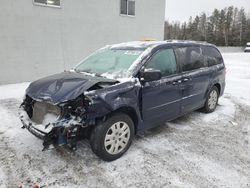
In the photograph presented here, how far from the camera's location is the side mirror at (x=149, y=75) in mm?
3283

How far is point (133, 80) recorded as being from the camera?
326 centimetres

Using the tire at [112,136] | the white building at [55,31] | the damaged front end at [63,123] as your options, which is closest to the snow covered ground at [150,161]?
the tire at [112,136]

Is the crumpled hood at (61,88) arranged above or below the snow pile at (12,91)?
above

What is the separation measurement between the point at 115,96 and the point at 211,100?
3165 millimetres

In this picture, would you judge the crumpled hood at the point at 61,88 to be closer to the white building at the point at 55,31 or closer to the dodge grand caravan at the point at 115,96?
the dodge grand caravan at the point at 115,96

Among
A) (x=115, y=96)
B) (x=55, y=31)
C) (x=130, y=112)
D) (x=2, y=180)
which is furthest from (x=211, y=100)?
(x=55, y=31)

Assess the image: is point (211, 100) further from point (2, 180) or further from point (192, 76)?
point (2, 180)

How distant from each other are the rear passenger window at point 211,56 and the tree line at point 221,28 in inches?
1725

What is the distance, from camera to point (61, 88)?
297 centimetres

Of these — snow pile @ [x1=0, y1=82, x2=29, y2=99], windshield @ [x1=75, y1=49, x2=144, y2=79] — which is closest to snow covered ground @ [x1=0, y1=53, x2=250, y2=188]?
windshield @ [x1=75, y1=49, x2=144, y2=79]

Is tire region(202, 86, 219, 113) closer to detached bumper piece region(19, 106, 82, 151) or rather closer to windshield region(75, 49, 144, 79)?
windshield region(75, 49, 144, 79)

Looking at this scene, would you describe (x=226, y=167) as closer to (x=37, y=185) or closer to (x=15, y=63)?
(x=37, y=185)

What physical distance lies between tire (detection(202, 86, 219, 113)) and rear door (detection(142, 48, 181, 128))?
1.36m

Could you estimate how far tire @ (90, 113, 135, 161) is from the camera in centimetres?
292
